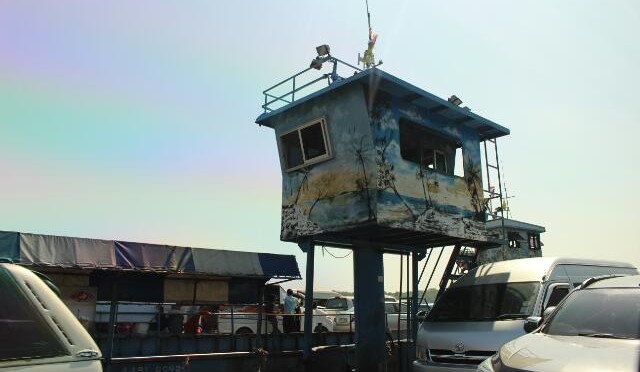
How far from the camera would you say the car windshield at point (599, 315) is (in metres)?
5.12

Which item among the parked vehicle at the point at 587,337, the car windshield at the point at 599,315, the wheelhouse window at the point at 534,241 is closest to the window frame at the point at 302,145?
the parked vehicle at the point at 587,337

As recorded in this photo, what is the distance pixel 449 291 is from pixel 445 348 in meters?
2.03

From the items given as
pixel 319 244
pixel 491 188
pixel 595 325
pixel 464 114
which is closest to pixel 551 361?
pixel 595 325

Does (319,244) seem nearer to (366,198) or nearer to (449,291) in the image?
(366,198)

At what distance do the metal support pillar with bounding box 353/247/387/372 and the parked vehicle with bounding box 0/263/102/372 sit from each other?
10923mm

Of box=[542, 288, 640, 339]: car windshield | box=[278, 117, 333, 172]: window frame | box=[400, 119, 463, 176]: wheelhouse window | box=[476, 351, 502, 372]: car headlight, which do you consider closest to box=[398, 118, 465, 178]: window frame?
box=[400, 119, 463, 176]: wheelhouse window

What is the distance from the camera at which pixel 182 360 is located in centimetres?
1028

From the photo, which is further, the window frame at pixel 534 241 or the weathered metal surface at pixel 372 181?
the window frame at pixel 534 241

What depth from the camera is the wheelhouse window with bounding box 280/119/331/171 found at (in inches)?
526

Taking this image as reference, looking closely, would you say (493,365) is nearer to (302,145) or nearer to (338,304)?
(302,145)

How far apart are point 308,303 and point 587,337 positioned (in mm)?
8678

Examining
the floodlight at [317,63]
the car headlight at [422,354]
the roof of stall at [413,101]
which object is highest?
the floodlight at [317,63]

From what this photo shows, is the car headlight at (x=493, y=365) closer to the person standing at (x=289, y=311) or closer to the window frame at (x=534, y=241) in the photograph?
the person standing at (x=289, y=311)

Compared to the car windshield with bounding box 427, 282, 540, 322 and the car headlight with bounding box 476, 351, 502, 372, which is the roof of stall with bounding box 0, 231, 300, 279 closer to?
the car windshield with bounding box 427, 282, 540, 322
